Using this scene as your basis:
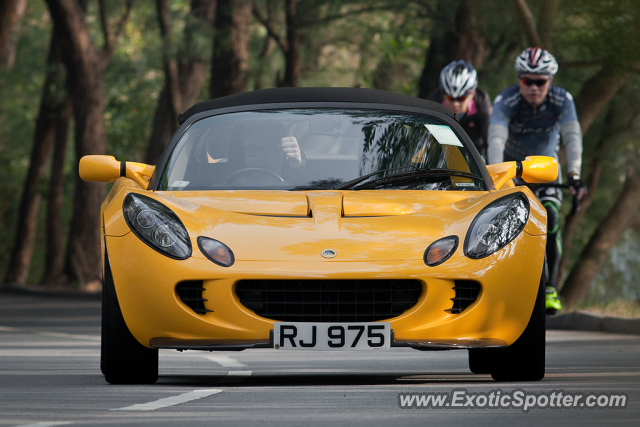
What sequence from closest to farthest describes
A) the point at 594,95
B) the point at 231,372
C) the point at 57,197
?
1. the point at 231,372
2. the point at 594,95
3. the point at 57,197

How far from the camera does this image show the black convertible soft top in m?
7.59

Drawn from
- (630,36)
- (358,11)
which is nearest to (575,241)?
(358,11)

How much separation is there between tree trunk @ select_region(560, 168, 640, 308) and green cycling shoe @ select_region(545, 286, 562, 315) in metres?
12.7

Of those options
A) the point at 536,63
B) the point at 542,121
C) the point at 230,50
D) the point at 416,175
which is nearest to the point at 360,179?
the point at 416,175

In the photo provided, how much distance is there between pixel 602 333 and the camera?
11445 mm

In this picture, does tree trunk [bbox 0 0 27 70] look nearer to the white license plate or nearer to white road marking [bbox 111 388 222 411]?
Answer: white road marking [bbox 111 388 222 411]

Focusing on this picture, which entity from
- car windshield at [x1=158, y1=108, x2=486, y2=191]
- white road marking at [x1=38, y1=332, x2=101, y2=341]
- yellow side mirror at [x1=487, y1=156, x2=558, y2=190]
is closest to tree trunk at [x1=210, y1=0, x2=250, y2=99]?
white road marking at [x1=38, y1=332, x2=101, y2=341]

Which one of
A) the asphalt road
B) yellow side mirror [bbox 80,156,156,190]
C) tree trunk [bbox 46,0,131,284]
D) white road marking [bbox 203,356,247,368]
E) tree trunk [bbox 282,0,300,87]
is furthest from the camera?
tree trunk [bbox 46,0,131,284]

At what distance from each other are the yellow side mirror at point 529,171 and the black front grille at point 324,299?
59.2 inches

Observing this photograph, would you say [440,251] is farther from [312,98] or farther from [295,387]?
[312,98]

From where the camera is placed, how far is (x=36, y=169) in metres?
32.7

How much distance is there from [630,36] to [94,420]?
30.3ft

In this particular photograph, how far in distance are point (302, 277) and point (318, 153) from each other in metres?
1.47

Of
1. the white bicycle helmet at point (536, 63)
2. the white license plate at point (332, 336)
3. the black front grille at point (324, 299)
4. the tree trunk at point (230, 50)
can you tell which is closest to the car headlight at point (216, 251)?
the black front grille at point (324, 299)
